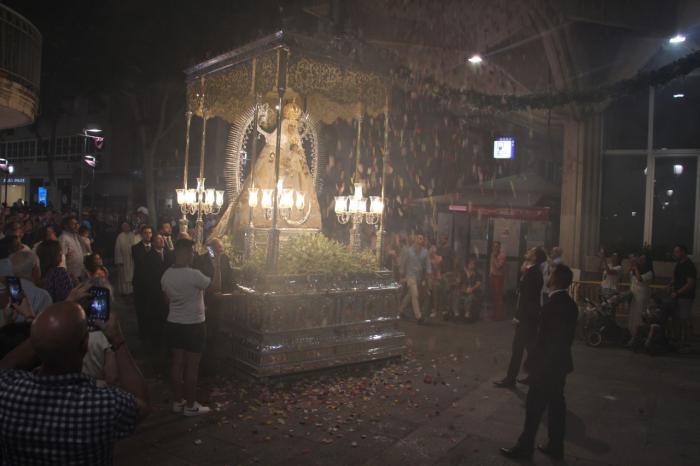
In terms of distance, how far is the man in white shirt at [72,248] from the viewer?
385 inches

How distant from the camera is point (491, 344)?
10047 millimetres

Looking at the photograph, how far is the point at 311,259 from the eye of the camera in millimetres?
8000

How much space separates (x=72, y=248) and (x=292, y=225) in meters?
3.89

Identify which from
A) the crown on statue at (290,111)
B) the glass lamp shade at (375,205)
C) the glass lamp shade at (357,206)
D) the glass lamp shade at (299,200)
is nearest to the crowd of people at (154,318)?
the glass lamp shade at (299,200)

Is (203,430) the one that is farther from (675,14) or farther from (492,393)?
(675,14)

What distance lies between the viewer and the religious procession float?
7.36 meters

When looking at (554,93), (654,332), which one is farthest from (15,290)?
(554,93)

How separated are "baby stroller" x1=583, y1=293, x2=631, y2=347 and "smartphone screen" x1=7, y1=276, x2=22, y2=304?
9.30 meters

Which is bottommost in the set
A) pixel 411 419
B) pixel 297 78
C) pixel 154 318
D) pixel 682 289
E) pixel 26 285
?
pixel 411 419

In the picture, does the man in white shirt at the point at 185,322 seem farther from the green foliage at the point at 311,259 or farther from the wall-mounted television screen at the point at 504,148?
the wall-mounted television screen at the point at 504,148

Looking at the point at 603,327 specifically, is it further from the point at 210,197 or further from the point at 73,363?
the point at 73,363

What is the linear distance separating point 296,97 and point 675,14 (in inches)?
334

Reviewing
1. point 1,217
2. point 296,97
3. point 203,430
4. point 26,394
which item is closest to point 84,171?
point 1,217

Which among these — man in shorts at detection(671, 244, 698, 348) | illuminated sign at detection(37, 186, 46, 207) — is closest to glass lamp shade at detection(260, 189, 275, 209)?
man in shorts at detection(671, 244, 698, 348)
